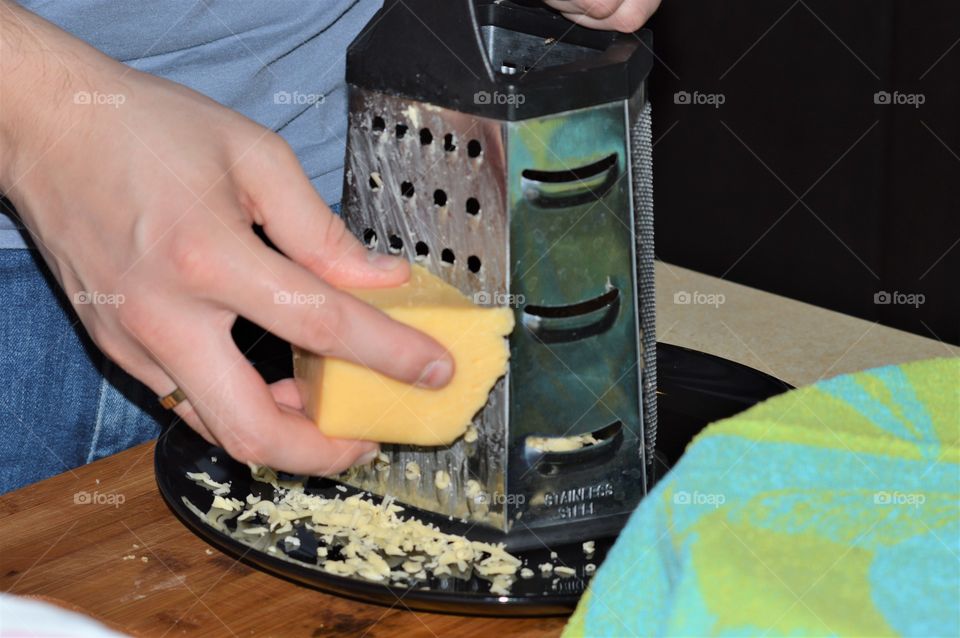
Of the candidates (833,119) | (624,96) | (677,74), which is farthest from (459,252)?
(677,74)

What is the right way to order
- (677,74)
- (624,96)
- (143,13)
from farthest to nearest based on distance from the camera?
(677,74) < (143,13) < (624,96)

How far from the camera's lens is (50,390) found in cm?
103

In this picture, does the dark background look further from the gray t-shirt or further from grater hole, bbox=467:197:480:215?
grater hole, bbox=467:197:480:215

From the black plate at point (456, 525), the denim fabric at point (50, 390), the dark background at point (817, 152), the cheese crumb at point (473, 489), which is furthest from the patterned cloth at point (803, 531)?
the dark background at point (817, 152)

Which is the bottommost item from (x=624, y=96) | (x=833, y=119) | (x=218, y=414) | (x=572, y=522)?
(x=833, y=119)

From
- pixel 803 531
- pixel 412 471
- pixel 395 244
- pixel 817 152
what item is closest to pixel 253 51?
pixel 395 244

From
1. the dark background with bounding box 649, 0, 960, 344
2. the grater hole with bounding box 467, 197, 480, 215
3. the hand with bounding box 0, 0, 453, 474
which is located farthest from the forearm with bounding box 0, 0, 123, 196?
the dark background with bounding box 649, 0, 960, 344

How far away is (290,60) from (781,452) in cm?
58

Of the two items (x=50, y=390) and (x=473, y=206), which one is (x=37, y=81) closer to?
(x=473, y=206)

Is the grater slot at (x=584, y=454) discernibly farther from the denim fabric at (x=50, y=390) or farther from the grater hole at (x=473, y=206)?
the denim fabric at (x=50, y=390)

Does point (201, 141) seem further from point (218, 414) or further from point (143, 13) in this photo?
point (143, 13)

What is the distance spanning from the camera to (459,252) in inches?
29.7

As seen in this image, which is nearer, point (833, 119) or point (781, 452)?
point (781, 452)

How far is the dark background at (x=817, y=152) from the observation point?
2.19 meters
